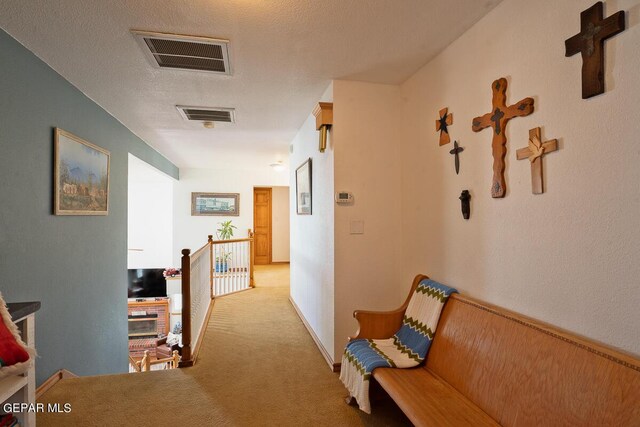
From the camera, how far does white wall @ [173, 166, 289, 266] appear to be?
742 centimetres

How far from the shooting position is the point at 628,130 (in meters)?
1.13

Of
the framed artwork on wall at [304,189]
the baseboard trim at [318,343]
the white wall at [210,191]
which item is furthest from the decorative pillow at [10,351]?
the white wall at [210,191]

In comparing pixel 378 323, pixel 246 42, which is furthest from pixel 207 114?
pixel 378 323

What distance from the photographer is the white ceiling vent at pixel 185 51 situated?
1.98 metres

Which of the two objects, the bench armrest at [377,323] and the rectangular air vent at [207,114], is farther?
the rectangular air vent at [207,114]

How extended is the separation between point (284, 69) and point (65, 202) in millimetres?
2021

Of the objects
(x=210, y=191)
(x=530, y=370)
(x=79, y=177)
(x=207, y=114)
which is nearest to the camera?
(x=530, y=370)

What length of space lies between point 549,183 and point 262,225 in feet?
25.4

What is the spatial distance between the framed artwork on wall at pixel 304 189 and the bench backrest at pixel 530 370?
203cm

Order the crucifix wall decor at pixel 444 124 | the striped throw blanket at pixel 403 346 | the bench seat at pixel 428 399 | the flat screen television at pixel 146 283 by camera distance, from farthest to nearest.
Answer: the flat screen television at pixel 146 283, the crucifix wall decor at pixel 444 124, the striped throw blanket at pixel 403 346, the bench seat at pixel 428 399

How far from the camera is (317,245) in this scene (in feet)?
10.6

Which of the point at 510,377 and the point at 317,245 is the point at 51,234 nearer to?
the point at 317,245

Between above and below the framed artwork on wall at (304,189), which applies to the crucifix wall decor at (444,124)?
above

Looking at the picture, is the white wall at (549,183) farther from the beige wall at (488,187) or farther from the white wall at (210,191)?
the white wall at (210,191)
